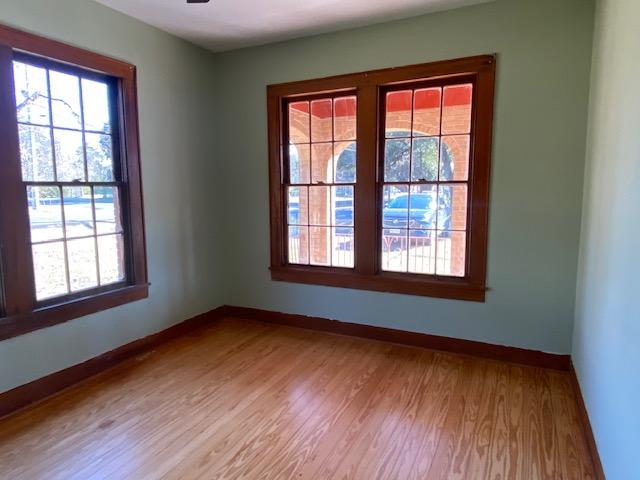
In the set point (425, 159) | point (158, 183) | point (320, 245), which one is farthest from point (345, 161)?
point (158, 183)

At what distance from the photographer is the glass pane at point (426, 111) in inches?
128

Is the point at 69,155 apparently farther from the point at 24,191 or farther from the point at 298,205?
the point at 298,205

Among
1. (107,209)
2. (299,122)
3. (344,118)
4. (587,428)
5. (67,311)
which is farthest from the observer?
(299,122)

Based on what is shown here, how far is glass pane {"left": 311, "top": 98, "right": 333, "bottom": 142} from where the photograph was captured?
367 cm

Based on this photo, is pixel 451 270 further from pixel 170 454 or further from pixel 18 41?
pixel 18 41

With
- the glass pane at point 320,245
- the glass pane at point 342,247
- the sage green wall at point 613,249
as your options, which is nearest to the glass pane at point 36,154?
the glass pane at point 320,245

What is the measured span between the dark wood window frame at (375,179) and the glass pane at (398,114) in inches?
3.0

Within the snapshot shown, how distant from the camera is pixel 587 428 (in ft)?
7.23

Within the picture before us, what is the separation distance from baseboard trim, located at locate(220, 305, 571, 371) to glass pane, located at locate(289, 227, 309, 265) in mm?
566

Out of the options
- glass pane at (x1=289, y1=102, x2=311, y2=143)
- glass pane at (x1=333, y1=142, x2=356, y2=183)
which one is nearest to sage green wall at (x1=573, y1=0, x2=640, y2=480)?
glass pane at (x1=333, y1=142, x2=356, y2=183)

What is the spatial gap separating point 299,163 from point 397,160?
0.98m

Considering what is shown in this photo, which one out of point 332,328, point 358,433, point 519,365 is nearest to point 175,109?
point 332,328

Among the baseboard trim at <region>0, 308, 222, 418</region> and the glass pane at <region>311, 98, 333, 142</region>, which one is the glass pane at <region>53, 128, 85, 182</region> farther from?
the glass pane at <region>311, 98, 333, 142</region>

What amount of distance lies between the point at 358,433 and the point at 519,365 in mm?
1566
